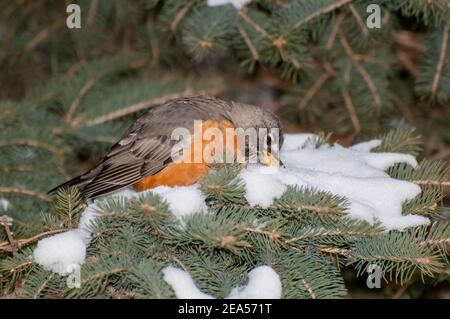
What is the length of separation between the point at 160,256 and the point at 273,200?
0.64m

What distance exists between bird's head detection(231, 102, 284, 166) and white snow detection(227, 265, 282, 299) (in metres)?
1.05

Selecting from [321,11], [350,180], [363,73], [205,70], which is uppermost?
[205,70]

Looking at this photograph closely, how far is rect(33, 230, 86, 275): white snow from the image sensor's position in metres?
3.23

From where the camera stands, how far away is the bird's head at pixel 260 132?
4289 millimetres

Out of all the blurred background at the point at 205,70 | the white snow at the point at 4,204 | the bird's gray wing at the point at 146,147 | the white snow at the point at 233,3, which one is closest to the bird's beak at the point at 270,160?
the bird's gray wing at the point at 146,147

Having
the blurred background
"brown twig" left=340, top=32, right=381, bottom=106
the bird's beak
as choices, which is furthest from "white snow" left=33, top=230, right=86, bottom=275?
"brown twig" left=340, top=32, right=381, bottom=106

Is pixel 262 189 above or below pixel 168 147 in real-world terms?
below

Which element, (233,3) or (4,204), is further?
(233,3)

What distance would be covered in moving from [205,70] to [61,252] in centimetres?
387

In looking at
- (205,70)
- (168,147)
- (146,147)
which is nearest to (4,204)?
(146,147)

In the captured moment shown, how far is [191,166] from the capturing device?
4.05 meters

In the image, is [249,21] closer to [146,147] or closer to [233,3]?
[233,3]

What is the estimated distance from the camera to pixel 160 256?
3330 mm

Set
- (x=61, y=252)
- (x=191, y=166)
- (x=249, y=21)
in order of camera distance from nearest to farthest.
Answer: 1. (x=61, y=252)
2. (x=191, y=166)
3. (x=249, y=21)
